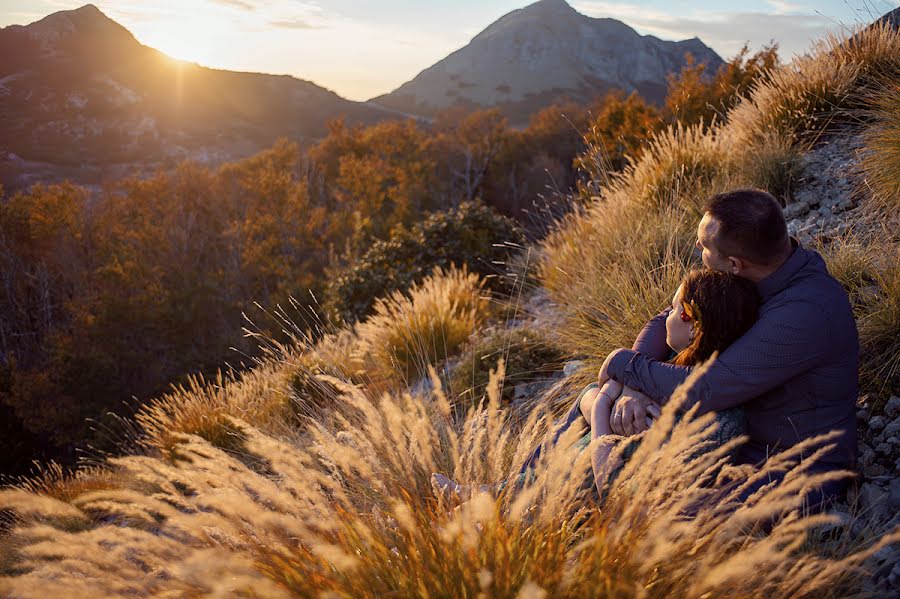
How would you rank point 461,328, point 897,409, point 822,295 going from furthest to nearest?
point 461,328
point 897,409
point 822,295

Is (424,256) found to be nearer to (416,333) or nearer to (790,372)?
(416,333)

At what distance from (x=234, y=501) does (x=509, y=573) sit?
0.76 metres

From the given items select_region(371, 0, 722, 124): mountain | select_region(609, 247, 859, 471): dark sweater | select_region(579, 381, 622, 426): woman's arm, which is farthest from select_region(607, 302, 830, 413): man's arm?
select_region(371, 0, 722, 124): mountain

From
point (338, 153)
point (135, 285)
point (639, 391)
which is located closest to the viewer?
point (639, 391)

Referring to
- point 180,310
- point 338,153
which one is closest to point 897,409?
point 180,310

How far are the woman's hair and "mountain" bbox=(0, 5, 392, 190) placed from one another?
17.8 meters

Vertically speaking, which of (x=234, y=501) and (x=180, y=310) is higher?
(x=234, y=501)

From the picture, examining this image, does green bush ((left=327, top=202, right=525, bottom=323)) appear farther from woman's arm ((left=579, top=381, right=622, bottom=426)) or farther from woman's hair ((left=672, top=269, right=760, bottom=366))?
woman's hair ((left=672, top=269, right=760, bottom=366))

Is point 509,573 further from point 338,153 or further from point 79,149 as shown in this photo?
point 338,153

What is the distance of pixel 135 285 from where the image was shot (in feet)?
71.0

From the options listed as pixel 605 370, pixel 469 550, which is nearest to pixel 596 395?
pixel 605 370

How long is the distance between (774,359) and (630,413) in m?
0.59

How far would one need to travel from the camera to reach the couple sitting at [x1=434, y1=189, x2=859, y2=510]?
7.45 ft

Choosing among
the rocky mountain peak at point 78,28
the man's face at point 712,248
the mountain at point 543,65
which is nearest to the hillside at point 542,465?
the man's face at point 712,248
